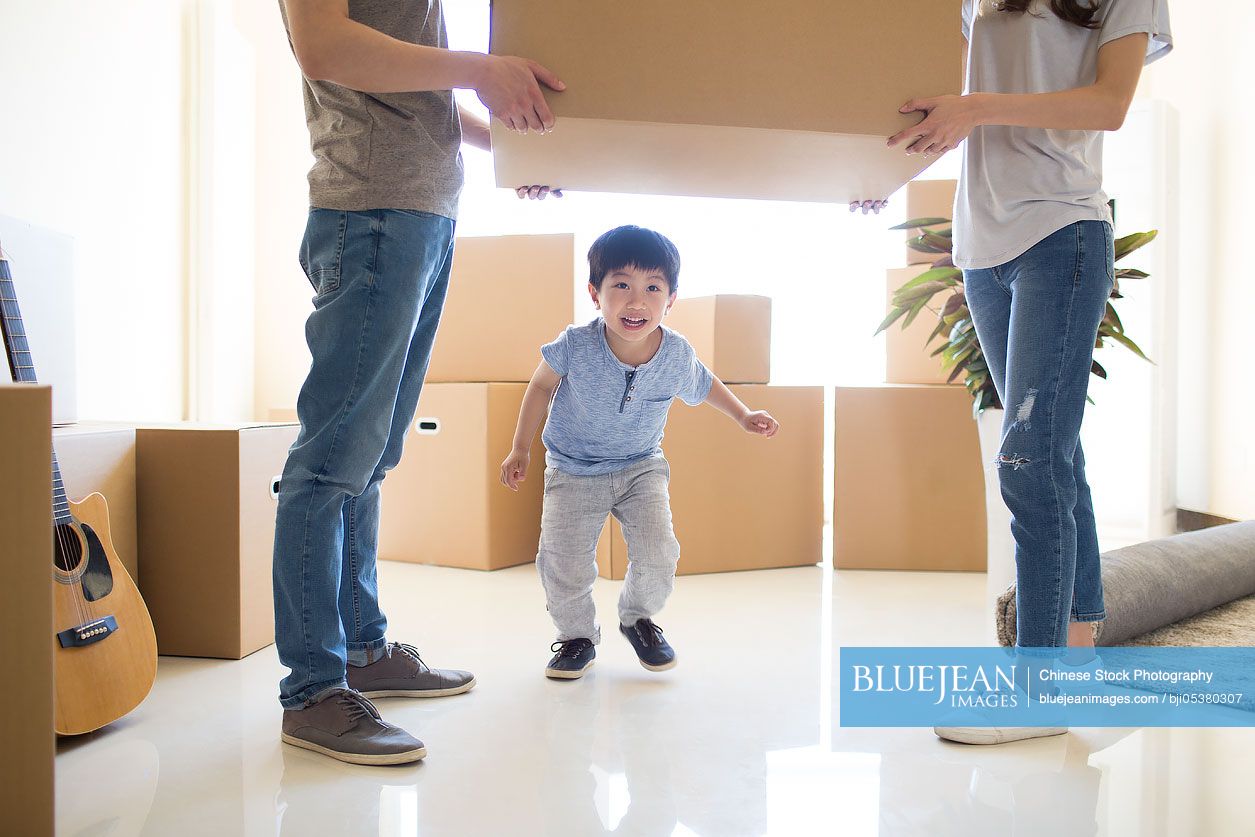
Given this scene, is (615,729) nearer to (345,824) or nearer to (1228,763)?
(345,824)

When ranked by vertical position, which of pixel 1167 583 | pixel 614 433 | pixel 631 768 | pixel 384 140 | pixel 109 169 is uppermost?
pixel 109 169

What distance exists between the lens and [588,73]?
958 mm

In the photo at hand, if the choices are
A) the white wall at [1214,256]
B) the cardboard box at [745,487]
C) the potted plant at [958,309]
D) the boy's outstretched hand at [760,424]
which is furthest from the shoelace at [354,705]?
the white wall at [1214,256]

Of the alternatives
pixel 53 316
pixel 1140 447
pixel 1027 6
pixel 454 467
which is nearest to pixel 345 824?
pixel 53 316

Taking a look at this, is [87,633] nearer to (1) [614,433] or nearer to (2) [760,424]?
(1) [614,433]

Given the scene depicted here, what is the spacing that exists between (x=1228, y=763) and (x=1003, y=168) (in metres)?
0.74

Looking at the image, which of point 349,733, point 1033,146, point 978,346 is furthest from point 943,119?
point 349,733

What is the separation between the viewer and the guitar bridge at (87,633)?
1.07m

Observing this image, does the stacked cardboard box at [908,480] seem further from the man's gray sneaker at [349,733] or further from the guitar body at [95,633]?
the guitar body at [95,633]

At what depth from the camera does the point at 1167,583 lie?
4.92 feet

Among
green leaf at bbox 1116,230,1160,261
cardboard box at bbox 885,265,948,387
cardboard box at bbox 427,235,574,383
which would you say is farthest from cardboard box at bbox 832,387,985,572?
cardboard box at bbox 427,235,574,383

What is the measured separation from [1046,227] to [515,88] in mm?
620

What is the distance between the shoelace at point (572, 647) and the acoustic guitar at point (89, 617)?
0.56 metres

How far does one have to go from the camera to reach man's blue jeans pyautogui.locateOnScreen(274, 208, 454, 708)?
98 centimetres
